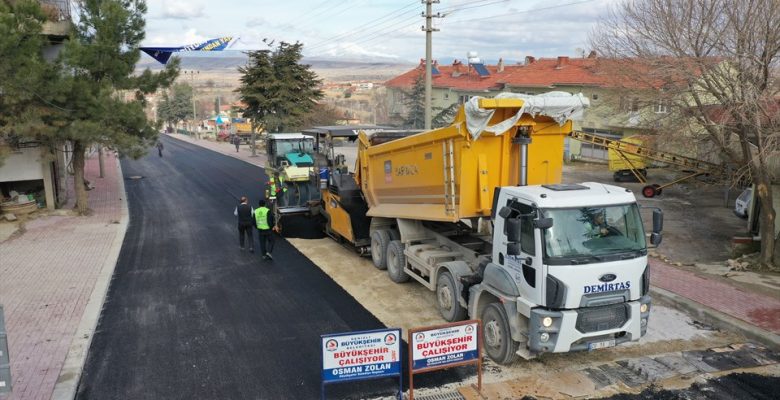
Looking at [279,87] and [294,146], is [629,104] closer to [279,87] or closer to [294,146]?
[294,146]

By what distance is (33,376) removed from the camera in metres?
7.81

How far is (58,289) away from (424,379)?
8178 mm

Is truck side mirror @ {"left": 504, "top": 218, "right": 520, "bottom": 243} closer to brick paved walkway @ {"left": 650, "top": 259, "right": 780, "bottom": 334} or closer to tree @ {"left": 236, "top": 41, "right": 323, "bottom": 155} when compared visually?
brick paved walkway @ {"left": 650, "top": 259, "right": 780, "bottom": 334}

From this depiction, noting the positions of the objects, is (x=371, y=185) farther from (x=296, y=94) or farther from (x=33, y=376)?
(x=296, y=94)

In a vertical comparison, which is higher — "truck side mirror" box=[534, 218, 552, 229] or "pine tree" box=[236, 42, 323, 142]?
"pine tree" box=[236, 42, 323, 142]

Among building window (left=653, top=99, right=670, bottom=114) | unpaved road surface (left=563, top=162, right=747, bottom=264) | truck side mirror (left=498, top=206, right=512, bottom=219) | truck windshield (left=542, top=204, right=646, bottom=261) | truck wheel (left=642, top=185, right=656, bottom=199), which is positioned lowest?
unpaved road surface (left=563, top=162, right=747, bottom=264)

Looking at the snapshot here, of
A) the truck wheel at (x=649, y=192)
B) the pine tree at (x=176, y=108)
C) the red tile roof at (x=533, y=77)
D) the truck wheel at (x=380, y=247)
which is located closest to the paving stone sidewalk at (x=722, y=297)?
the truck wheel at (x=380, y=247)

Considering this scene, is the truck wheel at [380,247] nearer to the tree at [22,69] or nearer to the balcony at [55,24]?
the tree at [22,69]

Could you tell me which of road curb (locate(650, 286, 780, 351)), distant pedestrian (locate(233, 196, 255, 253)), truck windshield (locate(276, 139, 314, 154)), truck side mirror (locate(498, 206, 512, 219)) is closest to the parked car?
road curb (locate(650, 286, 780, 351))

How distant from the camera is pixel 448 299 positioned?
957 cm

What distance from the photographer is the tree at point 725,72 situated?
1261 centimetres

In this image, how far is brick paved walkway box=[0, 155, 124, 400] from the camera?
26.6ft

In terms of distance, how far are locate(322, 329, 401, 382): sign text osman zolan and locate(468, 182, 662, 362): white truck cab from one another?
1.78 meters

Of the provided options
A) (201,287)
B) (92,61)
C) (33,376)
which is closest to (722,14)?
(201,287)
